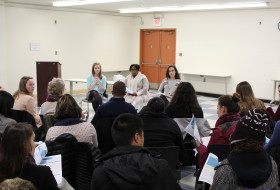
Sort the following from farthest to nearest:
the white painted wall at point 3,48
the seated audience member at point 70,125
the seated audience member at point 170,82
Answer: the white painted wall at point 3,48
the seated audience member at point 170,82
the seated audience member at point 70,125

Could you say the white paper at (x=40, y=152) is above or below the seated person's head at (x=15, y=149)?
below

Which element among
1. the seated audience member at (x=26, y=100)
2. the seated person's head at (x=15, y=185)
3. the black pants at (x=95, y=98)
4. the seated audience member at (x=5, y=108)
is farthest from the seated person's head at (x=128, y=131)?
the black pants at (x=95, y=98)

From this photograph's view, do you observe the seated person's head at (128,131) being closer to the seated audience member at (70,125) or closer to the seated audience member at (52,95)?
the seated audience member at (70,125)

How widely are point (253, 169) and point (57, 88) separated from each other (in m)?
3.09

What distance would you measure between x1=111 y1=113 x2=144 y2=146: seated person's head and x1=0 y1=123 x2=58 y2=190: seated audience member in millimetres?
467

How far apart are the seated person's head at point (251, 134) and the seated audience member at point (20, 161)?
3.54 feet

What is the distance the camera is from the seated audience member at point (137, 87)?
663 cm

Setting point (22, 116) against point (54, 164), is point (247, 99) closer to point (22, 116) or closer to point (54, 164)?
point (54, 164)

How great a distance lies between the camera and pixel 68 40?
10742 mm

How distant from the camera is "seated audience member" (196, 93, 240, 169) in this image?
9.19 ft

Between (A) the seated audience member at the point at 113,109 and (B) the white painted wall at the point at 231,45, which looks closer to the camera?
(A) the seated audience member at the point at 113,109

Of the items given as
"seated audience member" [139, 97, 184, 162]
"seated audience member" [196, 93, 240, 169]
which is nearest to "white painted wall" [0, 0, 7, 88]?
"seated audience member" [139, 97, 184, 162]

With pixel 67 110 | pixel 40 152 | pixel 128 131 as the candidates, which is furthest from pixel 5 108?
pixel 128 131

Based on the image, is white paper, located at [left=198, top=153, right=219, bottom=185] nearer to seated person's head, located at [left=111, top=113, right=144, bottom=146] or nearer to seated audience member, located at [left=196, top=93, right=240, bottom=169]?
seated audience member, located at [left=196, top=93, right=240, bottom=169]
